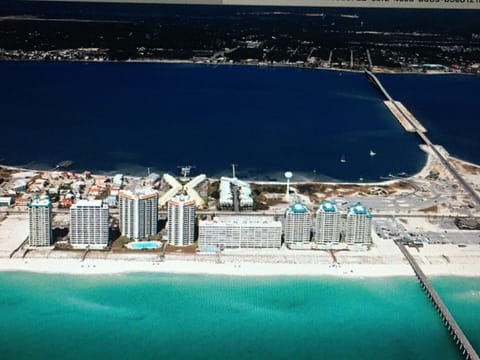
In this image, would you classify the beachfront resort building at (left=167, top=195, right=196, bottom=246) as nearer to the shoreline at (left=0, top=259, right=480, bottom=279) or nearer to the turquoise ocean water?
the shoreline at (left=0, top=259, right=480, bottom=279)

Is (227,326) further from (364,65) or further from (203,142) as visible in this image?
(364,65)

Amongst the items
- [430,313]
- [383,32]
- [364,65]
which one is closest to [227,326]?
[430,313]

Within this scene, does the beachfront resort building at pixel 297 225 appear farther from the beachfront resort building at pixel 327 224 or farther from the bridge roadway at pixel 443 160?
the bridge roadway at pixel 443 160

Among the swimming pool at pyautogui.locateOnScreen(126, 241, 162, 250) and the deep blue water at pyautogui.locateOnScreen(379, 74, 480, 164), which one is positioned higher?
the deep blue water at pyautogui.locateOnScreen(379, 74, 480, 164)

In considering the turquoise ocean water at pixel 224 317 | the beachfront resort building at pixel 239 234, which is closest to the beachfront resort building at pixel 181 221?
the beachfront resort building at pixel 239 234

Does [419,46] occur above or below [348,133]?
above

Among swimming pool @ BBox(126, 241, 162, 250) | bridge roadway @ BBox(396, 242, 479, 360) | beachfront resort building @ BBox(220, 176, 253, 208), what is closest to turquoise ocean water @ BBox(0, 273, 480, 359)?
bridge roadway @ BBox(396, 242, 479, 360)

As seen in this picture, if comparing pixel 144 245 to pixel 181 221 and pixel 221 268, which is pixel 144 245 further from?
pixel 221 268
